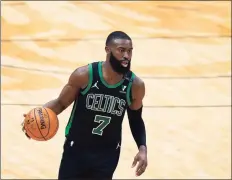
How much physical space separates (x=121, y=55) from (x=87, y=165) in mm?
916

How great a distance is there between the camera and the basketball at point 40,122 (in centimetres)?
536

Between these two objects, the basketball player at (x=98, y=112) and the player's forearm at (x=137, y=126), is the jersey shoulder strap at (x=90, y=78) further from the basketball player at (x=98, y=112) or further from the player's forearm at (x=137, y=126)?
the player's forearm at (x=137, y=126)

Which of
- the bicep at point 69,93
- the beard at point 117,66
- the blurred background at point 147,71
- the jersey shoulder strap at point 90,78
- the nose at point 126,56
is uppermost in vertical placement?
the nose at point 126,56

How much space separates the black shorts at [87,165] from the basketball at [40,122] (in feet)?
0.85

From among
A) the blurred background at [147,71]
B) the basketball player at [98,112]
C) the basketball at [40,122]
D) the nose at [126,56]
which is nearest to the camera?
the nose at [126,56]

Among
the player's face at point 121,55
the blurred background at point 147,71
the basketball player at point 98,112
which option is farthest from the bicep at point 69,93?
the blurred background at point 147,71

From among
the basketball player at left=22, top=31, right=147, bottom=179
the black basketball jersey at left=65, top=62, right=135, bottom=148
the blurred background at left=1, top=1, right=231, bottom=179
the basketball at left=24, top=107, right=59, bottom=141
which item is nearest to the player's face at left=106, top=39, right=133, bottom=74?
the basketball player at left=22, top=31, right=147, bottom=179

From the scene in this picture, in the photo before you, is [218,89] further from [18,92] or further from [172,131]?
[18,92]

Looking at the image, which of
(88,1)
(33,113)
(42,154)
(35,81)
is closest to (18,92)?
(35,81)

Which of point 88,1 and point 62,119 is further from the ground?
point 88,1

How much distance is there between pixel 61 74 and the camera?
1262cm

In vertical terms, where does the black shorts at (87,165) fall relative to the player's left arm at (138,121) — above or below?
below

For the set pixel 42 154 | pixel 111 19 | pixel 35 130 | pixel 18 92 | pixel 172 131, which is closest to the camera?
pixel 35 130

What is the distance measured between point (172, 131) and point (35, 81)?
2.97 metres
